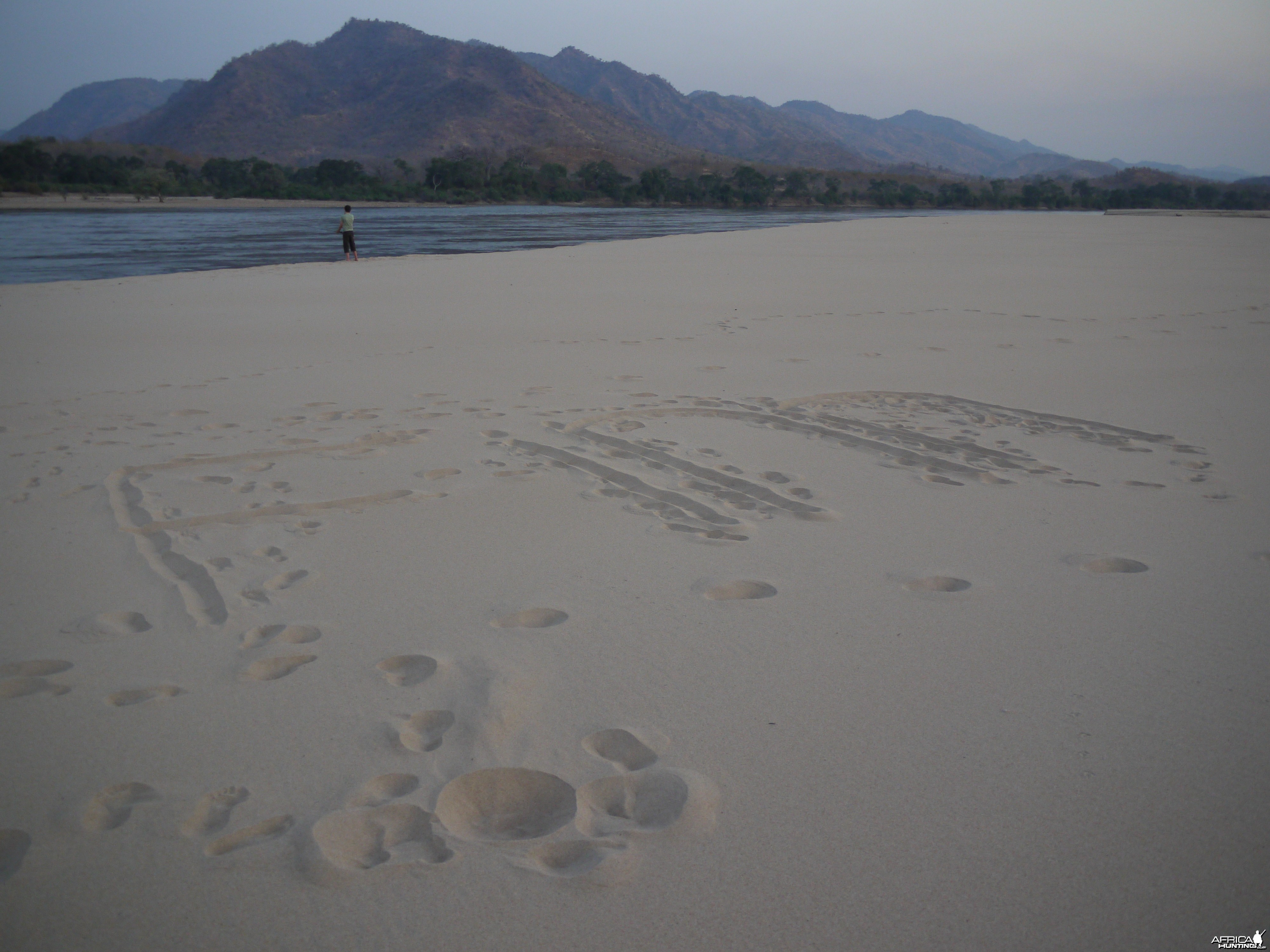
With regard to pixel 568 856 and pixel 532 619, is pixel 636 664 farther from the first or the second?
pixel 568 856

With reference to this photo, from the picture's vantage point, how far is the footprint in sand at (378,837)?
5.35ft

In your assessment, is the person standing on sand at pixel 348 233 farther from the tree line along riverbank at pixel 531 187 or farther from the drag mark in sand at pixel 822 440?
the tree line along riverbank at pixel 531 187

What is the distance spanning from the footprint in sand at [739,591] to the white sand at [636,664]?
0.5 inches

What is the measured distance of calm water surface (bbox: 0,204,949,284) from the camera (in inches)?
644

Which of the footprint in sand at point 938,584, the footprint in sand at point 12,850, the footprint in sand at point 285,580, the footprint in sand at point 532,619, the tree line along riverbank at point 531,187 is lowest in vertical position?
the footprint in sand at point 12,850

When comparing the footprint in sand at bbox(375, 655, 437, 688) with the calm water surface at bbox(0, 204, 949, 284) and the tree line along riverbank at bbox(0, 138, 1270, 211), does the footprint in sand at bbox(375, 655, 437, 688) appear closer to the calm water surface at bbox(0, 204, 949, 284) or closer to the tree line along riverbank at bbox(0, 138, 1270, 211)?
the calm water surface at bbox(0, 204, 949, 284)

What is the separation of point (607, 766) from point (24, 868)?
120cm

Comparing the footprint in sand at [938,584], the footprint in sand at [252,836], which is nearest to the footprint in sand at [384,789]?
the footprint in sand at [252,836]

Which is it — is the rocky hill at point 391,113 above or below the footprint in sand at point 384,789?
above

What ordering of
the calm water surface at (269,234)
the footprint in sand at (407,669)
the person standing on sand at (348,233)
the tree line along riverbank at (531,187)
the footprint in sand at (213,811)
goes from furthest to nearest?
the tree line along riverbank at (531,187) < the calm water surface at (269,234) < the person standing on sand at (348,233) < the footprint in sand at (407,669) < the footprint in sand at (213,811)

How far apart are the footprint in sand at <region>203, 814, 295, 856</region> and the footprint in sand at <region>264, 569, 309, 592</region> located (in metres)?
1.14

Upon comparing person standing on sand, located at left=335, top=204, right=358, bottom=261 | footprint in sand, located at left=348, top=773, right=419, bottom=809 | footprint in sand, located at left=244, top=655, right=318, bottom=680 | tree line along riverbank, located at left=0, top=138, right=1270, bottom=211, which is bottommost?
footprint in sand, located at left=348, top=773, right=419, bottom=809

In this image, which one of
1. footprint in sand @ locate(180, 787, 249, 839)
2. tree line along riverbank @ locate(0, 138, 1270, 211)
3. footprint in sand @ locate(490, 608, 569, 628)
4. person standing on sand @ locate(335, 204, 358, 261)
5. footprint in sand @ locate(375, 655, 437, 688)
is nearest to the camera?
footprint in sand @ locate(180, 787, 249, 839)

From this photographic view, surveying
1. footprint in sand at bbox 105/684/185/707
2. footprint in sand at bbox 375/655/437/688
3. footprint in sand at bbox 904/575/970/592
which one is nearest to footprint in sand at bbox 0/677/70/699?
footprint in sand at bbox 105/684/185/707
